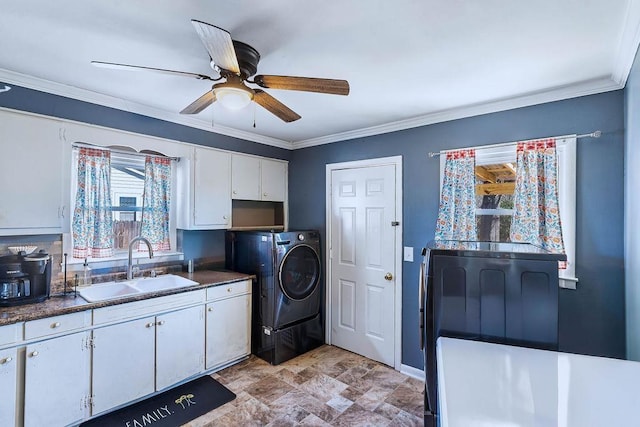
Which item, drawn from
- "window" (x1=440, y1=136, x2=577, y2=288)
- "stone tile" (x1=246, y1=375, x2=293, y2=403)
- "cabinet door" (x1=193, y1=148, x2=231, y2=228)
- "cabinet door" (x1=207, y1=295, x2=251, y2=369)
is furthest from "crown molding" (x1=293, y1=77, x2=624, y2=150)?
"stone tile" (x1=246, y1=375, x2=293, y2=403)

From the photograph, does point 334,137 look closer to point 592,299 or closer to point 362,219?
point 362,219

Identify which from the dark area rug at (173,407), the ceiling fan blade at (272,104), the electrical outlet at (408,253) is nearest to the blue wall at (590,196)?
the electrical outlet at (408,253)

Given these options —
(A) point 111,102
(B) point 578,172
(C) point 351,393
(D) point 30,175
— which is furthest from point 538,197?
(D) point 30,175

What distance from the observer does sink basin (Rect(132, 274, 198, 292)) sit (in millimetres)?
2717

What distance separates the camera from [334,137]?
11.6 ft

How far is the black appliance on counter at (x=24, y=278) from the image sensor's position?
1967 millimetres

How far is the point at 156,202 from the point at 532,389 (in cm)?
307

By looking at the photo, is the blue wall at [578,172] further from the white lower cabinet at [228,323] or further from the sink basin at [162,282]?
the white lower cabinet at [228,323]

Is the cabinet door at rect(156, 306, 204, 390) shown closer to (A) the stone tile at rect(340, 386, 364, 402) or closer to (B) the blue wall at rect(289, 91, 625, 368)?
(A) the stone tile at rect(340, 386, 364, 402)

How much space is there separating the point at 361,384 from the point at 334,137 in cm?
248

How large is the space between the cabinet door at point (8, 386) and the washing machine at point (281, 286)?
1778 millimetres

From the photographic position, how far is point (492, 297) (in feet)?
4.53

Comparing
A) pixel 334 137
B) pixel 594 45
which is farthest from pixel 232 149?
pixel 594 45

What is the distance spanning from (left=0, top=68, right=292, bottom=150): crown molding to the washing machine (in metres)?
1.10
